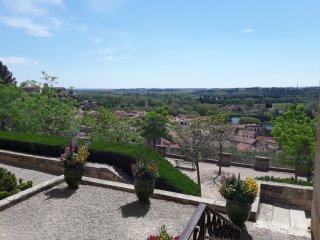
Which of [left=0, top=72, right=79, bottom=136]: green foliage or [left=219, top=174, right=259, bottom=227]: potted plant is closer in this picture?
[left=219, top=174, right=259, bottom=227]: potted plant

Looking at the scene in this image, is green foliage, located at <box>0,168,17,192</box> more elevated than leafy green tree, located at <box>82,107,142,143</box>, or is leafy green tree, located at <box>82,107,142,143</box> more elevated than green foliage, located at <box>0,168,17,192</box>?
green foliage, located at <box>0,168,17,192</box>

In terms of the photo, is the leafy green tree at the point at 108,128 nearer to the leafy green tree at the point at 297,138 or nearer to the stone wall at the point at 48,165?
the stone wall at the point at 48,165

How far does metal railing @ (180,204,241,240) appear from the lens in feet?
8.80

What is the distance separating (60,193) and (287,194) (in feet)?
20.3

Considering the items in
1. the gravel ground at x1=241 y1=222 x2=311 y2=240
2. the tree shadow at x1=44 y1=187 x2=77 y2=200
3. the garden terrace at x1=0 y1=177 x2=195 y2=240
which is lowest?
the gravel ground at x1=241 y1=222 x2=311 y2=240

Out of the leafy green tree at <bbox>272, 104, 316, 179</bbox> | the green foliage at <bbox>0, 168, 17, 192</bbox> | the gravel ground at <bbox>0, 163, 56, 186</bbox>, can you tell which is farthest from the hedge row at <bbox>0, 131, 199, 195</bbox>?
the leafy green tree at <bbox>272, 104, 316, 179</bbox>

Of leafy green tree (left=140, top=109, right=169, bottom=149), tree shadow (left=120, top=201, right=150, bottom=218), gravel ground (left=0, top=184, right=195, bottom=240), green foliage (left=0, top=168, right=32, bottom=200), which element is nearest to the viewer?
gravel ground (left=0, top=184, right=195, bottom=240)

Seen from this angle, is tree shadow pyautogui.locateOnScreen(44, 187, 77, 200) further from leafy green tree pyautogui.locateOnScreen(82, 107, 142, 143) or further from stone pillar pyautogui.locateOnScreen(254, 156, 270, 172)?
stone pillar pyautogui.locateOnScreen(254, 156, 270, 172)

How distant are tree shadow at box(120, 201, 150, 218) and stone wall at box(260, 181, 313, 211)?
A: 3.72 meters

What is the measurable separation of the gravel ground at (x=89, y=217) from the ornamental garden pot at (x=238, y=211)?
977mm

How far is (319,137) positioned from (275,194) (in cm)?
308

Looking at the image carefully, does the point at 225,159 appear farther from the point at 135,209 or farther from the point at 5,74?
the point at 5,74

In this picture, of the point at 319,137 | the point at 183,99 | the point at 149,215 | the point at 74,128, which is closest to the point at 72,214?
the point at 149,215

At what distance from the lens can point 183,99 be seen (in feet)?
485
